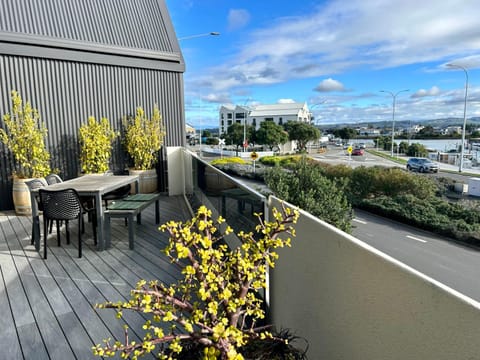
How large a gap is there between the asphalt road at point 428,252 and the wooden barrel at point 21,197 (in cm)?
767

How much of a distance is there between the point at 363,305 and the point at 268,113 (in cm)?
8573

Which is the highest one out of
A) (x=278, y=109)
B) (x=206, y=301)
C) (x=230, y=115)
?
(x=278, y=109)

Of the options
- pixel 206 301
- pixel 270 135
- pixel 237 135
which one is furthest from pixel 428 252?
pixel 237 135

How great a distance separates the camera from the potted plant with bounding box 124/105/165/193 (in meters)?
7.72

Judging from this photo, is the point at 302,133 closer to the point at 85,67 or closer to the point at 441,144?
the point at 85,67

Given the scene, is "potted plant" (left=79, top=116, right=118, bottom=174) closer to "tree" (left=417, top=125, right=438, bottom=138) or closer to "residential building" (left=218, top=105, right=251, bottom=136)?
"residential building" (left=218, top=105, right=251, bottom=136)

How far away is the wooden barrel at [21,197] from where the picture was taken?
616 centimetres

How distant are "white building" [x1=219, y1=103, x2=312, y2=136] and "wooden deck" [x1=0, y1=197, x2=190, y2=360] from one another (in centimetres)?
7445

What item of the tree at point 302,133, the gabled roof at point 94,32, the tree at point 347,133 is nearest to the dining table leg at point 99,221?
the gabled roof at point 94,32

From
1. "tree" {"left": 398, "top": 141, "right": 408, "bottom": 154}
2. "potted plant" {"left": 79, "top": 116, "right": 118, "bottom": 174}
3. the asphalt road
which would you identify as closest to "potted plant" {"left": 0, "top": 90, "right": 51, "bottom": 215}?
"potted plant" {"left": 79, "top": 116, "right": 118, "bottom": 174}

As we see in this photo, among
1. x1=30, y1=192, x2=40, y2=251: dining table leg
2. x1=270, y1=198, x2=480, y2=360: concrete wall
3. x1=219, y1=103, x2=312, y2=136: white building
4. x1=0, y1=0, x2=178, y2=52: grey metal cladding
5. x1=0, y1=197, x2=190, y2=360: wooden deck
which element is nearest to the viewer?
x1=270, y1=198, x2=480, y2=360: concrete wall

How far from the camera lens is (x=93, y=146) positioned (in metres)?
7.03

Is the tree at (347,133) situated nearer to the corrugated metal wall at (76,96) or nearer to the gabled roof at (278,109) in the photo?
the gabled roof at (278,109)

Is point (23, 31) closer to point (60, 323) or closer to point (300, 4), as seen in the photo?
point (60, 323)
